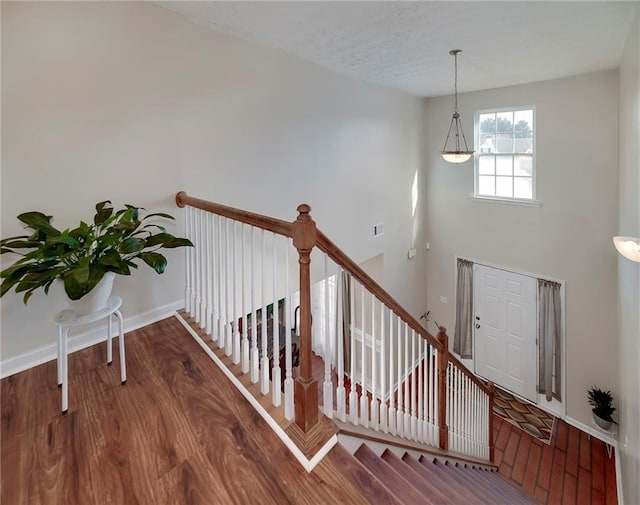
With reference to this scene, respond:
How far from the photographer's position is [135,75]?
2.40 m

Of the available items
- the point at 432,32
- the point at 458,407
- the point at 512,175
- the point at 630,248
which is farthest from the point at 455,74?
the point at 458,407

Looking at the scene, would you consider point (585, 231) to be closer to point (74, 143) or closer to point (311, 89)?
point (311, 89)

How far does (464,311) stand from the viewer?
599cm

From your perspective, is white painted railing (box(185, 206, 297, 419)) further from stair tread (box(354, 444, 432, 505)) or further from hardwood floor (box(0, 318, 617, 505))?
stair tread (box(354, 444, 432, 505))

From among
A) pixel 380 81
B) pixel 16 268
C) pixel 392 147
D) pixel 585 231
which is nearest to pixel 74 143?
pixel 16 268

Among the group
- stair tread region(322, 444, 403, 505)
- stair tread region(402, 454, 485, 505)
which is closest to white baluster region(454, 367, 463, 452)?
stair tread region(402, 454, 485, 505)

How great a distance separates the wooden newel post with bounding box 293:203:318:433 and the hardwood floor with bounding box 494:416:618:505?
3513 millimetres

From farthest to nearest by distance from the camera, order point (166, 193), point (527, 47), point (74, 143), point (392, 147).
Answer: point (392, 147)
point (527, 47)
point (166, 193)
point (74, 143)

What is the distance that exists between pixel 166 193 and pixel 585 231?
4917mm

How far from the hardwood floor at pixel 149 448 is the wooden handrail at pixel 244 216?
96cm

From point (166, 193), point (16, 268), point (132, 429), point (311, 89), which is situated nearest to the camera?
point (16, 268)

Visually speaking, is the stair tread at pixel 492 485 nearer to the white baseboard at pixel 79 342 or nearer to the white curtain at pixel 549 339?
the white baseboard at pixel 79 342

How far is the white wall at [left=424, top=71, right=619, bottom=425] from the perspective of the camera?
14.1 feet

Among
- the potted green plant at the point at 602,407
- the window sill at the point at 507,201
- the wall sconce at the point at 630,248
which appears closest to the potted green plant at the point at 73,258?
the wall sconce at the point at 630,248
